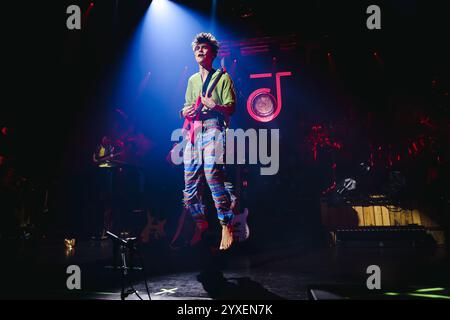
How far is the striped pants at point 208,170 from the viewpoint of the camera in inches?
177

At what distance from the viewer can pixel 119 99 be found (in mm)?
7590

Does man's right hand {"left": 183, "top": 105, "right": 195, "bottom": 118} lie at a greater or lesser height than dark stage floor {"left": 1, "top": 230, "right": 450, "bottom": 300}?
greater

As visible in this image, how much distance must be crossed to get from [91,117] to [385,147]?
8.81 meters

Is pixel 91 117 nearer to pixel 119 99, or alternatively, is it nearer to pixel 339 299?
pixel 119 99

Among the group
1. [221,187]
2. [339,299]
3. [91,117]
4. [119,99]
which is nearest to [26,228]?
[91,117]

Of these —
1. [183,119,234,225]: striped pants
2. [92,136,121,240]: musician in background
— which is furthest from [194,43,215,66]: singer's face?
[92,136,121,240]: musician in background

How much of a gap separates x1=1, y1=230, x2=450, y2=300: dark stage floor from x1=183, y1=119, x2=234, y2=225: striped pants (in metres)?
0.87

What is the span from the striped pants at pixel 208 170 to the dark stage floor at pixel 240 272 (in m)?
0.87

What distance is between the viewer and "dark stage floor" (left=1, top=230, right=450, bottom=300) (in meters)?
3.00

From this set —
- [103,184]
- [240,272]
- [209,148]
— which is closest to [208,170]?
[209,148]

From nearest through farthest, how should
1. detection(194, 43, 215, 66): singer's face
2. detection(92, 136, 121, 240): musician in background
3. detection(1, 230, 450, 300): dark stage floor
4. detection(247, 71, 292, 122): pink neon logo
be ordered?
detection(1, 230, 450, 300): dark stage floor → detection(194, 43, 215, 66): singer's face → detection(247, 71, 292, 122): pink neon logo → detection(92, 136, 121, 240): musician in background

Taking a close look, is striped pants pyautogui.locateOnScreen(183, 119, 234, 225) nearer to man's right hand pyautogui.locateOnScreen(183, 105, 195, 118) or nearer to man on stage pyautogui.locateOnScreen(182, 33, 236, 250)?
man on stage pyautogui.locateOnScreen(182, 33, 236, 250)

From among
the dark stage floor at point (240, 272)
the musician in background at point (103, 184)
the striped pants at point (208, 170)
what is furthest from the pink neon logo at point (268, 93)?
the musician in background at point (103, 184)

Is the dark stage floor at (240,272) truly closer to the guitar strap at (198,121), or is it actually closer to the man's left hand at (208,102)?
the guitar strap at (198,121)
